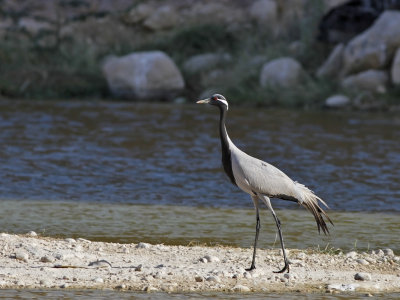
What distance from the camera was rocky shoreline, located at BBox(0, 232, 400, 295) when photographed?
8.10 metres

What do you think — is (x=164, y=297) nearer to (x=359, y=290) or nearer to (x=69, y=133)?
(x=359, y=290)

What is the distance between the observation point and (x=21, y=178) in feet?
50.4

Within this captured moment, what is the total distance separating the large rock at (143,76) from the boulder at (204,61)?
4.59 ft

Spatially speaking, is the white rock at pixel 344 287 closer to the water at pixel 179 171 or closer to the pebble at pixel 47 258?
the water at pixel 179 171

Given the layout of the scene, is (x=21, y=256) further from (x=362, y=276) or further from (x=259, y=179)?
(x=362, y=276)

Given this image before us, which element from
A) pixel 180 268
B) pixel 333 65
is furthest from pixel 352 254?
pixel 333 65

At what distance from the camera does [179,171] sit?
1652 centimetres

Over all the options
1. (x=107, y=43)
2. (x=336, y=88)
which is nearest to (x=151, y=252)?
(x=336, y=88)

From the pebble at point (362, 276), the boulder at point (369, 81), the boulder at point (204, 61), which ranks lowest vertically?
the boulder at point (204, 61)

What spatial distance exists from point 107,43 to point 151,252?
26.5 m

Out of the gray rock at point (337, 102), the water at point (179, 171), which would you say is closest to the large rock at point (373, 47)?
the gray rock at point (337, 102)

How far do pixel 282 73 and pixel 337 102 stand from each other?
7.24 feet

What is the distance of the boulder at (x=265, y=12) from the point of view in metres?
35.0

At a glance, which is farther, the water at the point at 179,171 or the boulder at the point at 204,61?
the boulder at the point at 204,61
